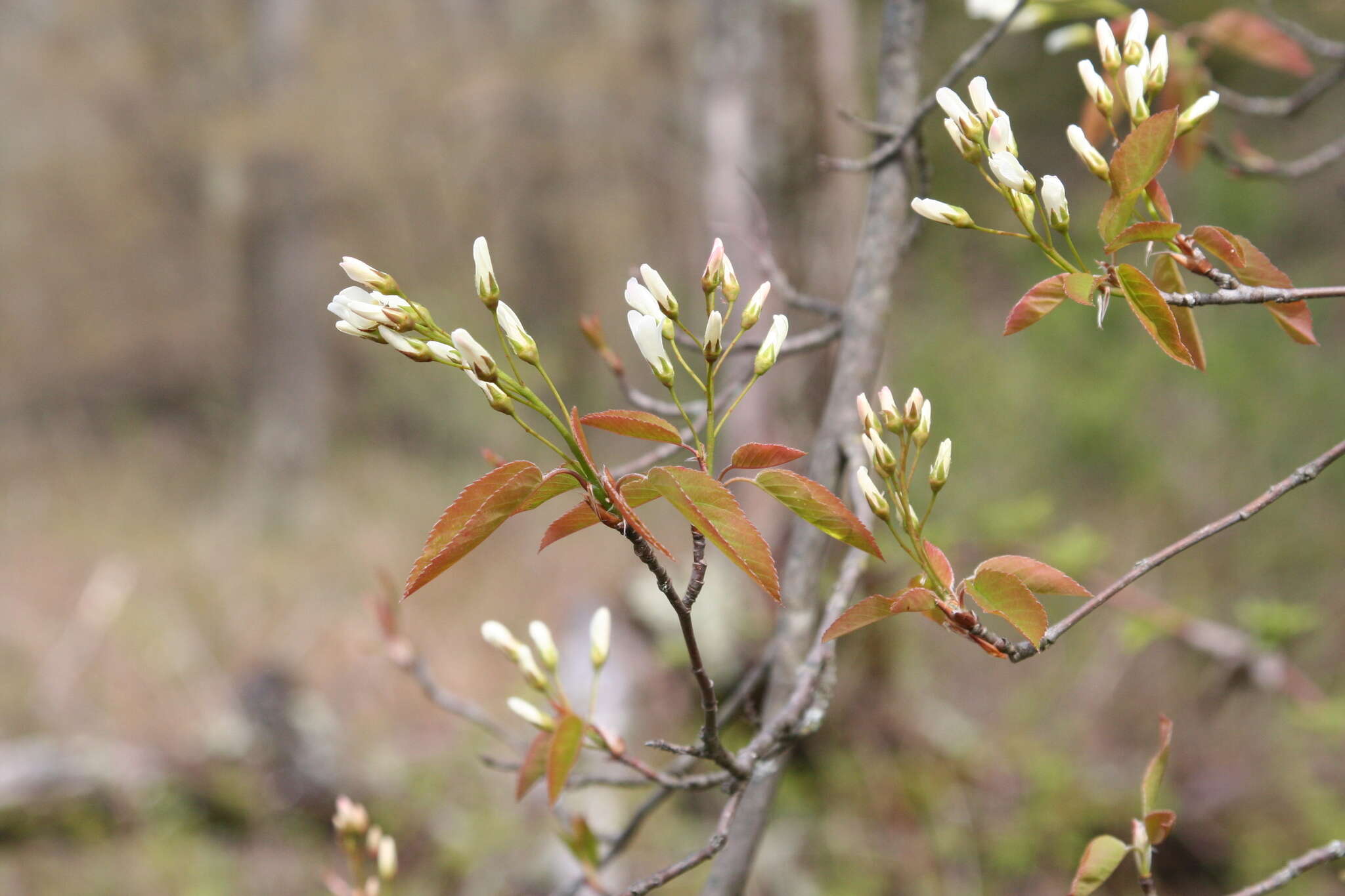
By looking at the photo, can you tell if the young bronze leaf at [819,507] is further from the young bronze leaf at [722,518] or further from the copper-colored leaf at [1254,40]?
the copper-colored leaf at [1254,40]

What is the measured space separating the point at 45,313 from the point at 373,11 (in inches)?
188

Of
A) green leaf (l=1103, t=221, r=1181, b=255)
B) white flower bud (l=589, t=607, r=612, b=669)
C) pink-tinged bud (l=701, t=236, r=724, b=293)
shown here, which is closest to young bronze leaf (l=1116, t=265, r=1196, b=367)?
green leaf (l=1103, t=221, r=1181, b=255)

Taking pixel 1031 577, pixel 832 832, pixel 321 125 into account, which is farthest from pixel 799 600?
pixel 321 125

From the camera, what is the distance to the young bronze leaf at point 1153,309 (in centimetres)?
51

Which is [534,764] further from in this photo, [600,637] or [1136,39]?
[1136,39]

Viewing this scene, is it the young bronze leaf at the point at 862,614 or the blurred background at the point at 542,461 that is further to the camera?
the blurred background at the point at 542,461

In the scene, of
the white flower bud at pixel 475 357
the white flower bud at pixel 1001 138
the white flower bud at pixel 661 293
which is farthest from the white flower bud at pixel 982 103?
the white flower bud at pixel 475 357

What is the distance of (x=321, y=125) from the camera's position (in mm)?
5984

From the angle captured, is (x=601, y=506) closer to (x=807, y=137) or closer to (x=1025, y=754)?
(x=807, y=137)

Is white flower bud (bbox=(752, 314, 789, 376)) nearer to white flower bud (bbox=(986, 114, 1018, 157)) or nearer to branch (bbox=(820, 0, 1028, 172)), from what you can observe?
white flower bud (bbox=(986, 114, 1018, 157))

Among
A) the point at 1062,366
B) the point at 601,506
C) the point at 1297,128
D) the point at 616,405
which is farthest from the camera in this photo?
the point at 616,405

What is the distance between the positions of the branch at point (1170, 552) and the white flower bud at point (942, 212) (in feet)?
0.78

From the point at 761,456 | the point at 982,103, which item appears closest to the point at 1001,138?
the point at 982,103

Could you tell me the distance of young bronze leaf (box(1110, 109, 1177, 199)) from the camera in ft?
1.60
